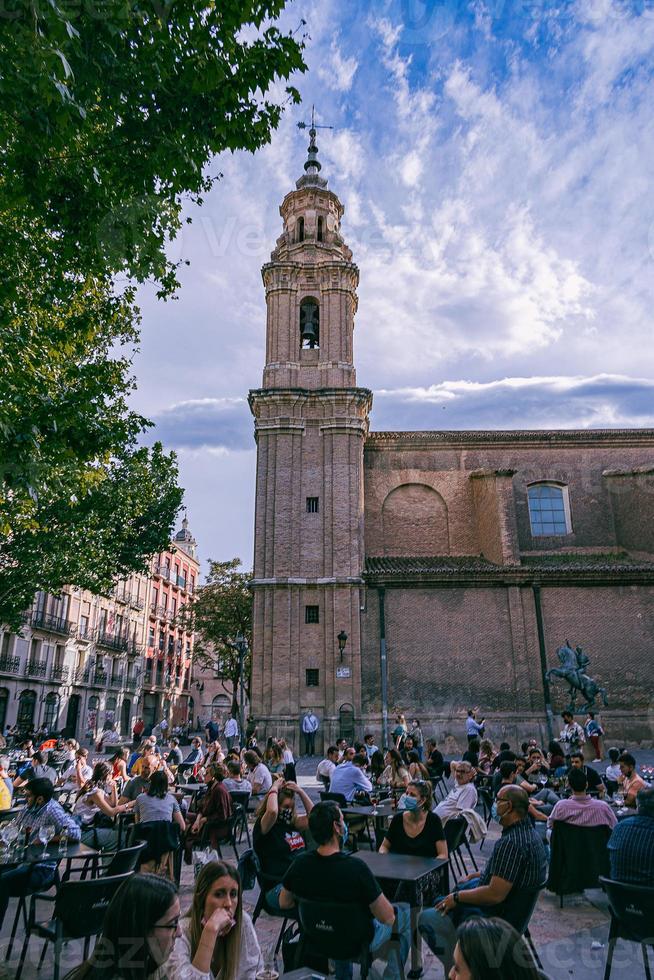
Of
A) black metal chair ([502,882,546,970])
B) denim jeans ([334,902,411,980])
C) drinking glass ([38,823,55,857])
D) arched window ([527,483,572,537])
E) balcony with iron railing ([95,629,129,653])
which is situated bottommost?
denim jeans ([334,902,411,980])

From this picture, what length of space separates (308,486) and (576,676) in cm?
1128

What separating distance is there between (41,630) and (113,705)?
1050 centimetres

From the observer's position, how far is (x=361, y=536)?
2464cm

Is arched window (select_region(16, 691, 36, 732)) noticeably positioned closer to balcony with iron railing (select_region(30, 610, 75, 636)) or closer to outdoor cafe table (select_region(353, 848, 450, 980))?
balcony with iron railing (select_region(30, 610, 75, 636))

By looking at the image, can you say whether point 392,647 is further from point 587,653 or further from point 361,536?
point 587,653

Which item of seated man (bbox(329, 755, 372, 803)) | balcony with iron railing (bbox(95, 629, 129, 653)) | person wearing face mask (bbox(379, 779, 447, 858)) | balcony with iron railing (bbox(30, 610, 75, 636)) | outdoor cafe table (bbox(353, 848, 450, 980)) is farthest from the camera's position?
balcony with iron railing (bbox(95, 629, 129, 653))

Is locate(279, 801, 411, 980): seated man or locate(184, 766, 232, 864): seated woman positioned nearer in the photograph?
locate(279, 801, 411, 980): seated man

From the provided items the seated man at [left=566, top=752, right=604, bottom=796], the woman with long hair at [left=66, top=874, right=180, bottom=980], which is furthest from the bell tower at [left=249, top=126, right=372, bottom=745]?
the woman with long hair at [left=66, top=874, right=180, bottom=980]

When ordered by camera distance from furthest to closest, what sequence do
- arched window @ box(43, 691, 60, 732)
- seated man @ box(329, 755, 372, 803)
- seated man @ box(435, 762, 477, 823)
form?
arched window @ box(43, 691, 60, 732)
seated man @ box(329, 755, 372, 803)
seated man @ box(435, 762, 477, 823)

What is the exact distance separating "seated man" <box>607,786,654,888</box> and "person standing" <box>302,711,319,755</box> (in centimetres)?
1700

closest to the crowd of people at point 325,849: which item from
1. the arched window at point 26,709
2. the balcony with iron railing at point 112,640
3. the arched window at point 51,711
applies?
the arched window at point 26,709

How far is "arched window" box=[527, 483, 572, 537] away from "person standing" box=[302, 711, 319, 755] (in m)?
12.1

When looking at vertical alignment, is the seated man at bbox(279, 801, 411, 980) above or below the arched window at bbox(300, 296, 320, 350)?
below

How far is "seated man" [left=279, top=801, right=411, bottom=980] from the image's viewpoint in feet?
13.2
